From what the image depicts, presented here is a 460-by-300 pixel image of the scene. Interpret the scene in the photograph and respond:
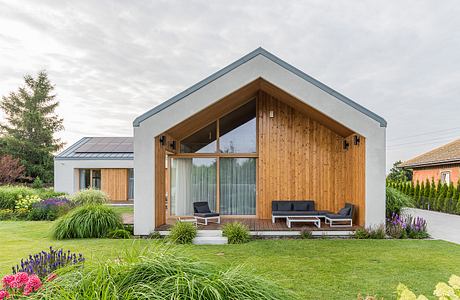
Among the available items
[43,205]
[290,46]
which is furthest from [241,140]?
[43,205]

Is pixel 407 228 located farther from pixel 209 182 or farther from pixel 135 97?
pixel 135 97

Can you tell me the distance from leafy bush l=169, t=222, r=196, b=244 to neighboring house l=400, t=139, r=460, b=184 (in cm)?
1591

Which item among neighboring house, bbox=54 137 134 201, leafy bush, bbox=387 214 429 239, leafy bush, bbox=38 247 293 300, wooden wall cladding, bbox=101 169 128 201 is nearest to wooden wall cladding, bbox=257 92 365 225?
leafy bush, bbox=387 214 429 239

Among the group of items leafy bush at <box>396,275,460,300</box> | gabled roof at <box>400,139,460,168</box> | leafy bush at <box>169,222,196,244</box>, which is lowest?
A: leafy bush at <box>169,222,196,244</box>

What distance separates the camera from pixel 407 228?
32.3 ft

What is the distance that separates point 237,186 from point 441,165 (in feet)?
49.7

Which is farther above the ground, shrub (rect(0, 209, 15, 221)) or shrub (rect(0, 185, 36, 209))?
shrub (rect(0, 185, 36, 209))

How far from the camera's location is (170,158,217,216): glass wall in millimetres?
12703

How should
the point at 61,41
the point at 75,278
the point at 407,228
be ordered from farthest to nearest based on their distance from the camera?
the point at 61,41 < the point at 407,228 < the point at 75,278

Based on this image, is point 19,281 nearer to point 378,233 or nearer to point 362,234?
point 362,234

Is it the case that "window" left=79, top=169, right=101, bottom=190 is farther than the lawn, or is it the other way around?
"window" left=79, top=169, right=101, bottom=190

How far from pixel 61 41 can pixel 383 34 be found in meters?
12.8

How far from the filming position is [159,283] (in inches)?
101

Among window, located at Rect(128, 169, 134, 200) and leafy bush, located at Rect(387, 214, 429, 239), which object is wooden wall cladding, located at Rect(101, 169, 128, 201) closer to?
window, located at Rect(128, 169, 134, 200)
